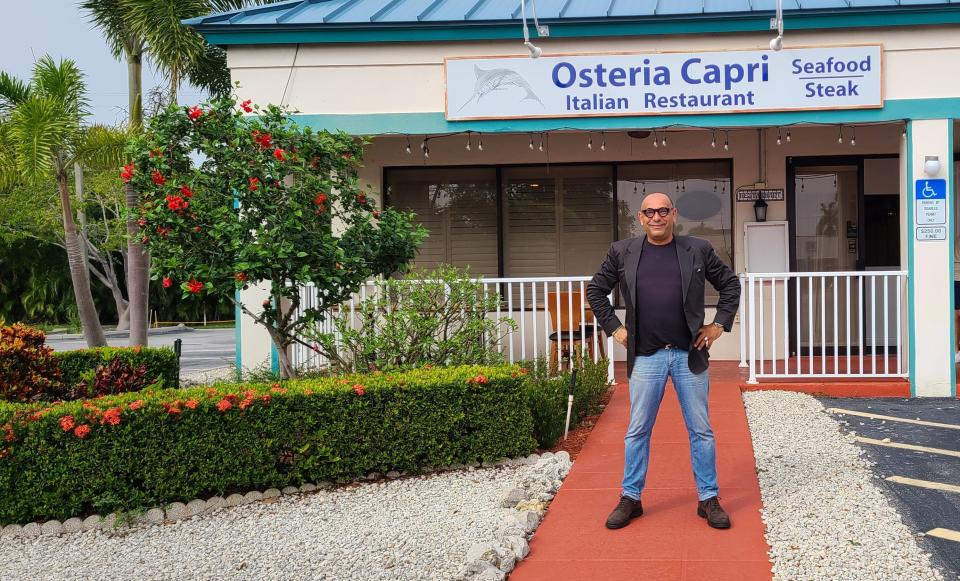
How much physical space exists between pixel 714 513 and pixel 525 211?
6768 millimetres

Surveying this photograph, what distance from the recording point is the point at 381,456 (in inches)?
230

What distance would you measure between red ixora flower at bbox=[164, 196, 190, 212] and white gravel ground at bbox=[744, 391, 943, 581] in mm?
4404

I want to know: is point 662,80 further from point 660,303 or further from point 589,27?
point 660,303

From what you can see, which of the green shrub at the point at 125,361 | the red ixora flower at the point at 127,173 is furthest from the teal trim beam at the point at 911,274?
the green shrub at the point at 125,361

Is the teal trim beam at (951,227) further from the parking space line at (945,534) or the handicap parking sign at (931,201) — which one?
the parking space line at (945,534)

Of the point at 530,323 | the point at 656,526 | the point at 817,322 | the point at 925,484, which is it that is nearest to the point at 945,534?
the point at 925,484

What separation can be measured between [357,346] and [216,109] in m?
2.23

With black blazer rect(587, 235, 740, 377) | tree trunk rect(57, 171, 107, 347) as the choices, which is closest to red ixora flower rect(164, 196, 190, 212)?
black blazer rect(587, 235, 740, 377)

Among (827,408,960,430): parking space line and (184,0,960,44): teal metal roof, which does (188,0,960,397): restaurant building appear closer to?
(184,0,960,44): teal metal roof

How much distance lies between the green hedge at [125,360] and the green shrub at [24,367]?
0.75 meters

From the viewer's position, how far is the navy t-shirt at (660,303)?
4.38m

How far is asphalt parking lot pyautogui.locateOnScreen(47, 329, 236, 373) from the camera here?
16.4 m

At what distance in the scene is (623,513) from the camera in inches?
177

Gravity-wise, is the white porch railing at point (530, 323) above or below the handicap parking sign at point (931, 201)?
below
